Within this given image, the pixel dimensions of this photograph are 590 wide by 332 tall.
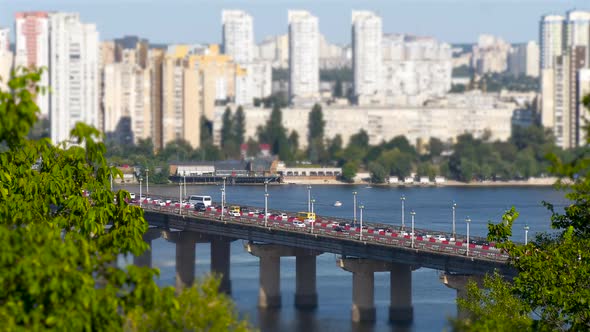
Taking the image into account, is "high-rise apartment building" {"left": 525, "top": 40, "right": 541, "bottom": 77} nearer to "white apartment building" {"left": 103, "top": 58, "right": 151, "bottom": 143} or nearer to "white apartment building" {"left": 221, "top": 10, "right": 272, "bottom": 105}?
"white apartment building" {"left": 221, "top": 10, "right": 272, "bottom": 105}

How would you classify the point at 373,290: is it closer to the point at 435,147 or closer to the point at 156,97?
the point at 435,147

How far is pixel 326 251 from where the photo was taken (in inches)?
1012

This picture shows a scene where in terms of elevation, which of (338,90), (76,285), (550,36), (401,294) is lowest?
(401,294)

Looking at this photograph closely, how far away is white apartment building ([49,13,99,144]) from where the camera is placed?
63.2 m

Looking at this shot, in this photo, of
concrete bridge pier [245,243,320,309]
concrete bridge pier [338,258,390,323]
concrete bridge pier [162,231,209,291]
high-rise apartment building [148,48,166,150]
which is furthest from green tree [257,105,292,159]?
concrete bridge pier [338,258,390,323]

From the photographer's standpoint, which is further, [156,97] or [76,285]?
[156,97]

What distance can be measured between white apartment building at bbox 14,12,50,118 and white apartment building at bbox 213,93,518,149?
918cm

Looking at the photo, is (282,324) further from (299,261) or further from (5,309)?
(5,309)

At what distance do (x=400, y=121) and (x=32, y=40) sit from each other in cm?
1848

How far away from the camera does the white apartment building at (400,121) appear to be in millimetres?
70938

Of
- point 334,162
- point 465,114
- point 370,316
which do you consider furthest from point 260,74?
point 370,316

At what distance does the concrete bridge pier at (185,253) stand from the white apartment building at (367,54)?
2307 inches

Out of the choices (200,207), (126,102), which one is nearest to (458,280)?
(200,207)

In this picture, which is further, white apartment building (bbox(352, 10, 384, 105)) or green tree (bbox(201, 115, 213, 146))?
white apartment building (bbox(352, 10, 384, 105))
